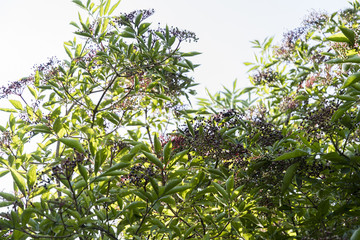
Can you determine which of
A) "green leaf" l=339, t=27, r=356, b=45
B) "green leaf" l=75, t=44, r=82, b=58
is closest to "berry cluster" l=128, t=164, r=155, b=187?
"green leaf" l=339, t=27, r=356, b=45

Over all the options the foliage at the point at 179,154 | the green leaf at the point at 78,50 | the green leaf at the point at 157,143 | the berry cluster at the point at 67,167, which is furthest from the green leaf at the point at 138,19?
the berry cluster at the point at 67,167

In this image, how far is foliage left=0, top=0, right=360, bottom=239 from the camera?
6.86 ft

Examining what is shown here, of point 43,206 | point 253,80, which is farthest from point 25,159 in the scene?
point 253,80

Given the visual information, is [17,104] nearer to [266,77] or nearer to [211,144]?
[211,144]

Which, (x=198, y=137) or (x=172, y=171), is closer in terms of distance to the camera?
(x=172, y=171)

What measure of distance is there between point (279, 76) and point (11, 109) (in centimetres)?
272

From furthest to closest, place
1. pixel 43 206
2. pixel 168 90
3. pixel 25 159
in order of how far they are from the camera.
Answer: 1. pixel 168 90
2. pixel 25 159
3. pixel 43 206

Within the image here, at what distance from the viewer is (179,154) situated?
2246 mm

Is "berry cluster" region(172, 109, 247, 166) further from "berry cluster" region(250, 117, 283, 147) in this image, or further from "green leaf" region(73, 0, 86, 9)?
"green leaf" region(73, 0, 86, 9)

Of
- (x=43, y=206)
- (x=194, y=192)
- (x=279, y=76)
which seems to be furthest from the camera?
(x=279, y=76)

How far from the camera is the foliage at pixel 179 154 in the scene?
2090mm

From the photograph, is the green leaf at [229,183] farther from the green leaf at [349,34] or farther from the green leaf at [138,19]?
the green leaf at [138,19]

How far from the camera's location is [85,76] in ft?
11.4

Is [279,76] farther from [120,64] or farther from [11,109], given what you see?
[11,109]
